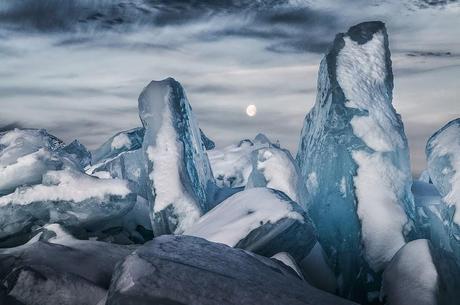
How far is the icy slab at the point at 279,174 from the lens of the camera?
294 inches

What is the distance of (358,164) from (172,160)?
8.47 feet

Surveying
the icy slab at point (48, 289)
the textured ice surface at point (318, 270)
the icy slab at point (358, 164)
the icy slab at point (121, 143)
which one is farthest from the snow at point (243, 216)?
the icy slab at point (121, 143)

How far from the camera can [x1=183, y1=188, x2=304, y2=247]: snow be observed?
18.2 feet

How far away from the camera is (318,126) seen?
752cm

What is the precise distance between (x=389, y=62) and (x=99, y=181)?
14.8 ft

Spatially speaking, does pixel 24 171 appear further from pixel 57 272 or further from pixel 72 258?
pixel 57 272

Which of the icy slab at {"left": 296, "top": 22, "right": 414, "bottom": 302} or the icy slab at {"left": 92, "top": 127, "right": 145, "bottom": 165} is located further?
the icy slab at {"left": 92, "top": 127, "right": 145, "bottom": 165}

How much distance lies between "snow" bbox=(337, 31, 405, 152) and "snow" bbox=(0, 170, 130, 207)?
330cm

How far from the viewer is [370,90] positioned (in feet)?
24.0

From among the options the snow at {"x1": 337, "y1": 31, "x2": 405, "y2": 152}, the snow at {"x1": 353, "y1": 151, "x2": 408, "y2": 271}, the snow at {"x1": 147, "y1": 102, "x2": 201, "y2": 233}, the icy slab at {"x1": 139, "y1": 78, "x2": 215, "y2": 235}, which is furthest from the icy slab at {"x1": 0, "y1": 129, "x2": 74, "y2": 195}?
the snow at {"x1": 353, "y1": 151, "x2": 408, "y2": 271}

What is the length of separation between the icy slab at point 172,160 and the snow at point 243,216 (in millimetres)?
1009

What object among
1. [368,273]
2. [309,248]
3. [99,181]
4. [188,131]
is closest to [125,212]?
[99,181]

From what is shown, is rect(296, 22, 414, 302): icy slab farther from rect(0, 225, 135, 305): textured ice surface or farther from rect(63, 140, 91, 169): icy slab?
rect(63, 140, 91, 169): icy slab

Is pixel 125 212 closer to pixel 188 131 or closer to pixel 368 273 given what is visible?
pixel 188 131
